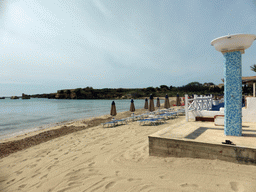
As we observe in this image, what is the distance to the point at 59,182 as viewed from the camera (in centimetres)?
329

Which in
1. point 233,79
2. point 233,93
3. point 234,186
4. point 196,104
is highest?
point 233,79

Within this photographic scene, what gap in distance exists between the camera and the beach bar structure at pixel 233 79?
155 inches

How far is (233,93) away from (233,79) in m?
0.40

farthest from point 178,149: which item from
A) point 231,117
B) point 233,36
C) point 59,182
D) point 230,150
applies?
point 233,36

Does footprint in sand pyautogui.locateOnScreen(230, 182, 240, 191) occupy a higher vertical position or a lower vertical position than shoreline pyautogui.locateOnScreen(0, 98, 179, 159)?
higher

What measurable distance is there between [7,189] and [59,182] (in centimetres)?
140

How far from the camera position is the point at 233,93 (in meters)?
4.02

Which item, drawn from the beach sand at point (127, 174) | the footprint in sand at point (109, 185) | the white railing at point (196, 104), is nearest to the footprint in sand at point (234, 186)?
the beach sand at point (127, 174)

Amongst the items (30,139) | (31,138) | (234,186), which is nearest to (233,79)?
(234,186)

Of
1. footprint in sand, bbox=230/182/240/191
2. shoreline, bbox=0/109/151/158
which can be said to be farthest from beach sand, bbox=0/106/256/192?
shoreline, bbox=0/109/151/158

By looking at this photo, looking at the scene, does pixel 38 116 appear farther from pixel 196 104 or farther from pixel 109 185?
pixel 109 185

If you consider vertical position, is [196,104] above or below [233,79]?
below

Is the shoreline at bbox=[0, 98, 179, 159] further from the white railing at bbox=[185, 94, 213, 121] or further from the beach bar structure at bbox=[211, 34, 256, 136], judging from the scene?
the beach bar structure at bbox=[211, 34, 256, 136]

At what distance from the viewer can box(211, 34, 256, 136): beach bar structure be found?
155 inches
